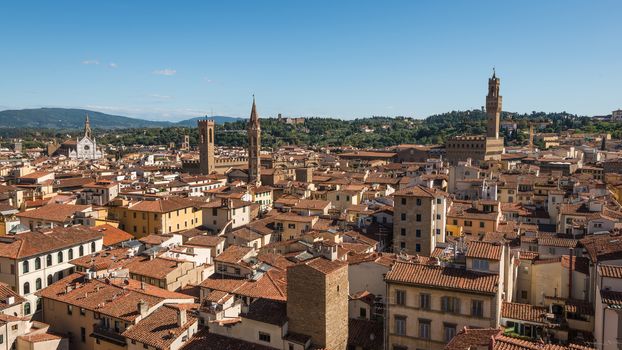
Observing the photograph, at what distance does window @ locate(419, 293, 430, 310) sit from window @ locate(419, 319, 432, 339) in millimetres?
583

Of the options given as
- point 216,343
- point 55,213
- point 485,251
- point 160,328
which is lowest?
point 216,343

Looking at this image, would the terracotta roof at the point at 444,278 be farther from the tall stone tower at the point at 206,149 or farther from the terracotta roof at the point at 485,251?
the tall stone tower at the point at 206,149

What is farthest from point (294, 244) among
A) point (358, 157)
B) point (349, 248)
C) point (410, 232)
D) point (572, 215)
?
point (358, 157)

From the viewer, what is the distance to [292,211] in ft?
171

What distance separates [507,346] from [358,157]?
4523 inches

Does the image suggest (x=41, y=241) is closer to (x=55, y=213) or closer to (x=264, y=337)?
(x=55, y=213)

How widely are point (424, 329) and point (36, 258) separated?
25525mm

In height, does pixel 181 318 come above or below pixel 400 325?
below

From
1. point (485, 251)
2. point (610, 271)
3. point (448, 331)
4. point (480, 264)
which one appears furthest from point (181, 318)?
point (610, 271)

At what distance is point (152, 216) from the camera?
49.4 meters

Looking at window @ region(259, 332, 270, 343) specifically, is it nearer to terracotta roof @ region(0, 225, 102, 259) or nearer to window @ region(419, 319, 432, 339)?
window @ region(419, 319, 432, 339)

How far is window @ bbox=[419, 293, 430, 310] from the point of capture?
22.2m

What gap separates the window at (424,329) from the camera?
72.7 feet

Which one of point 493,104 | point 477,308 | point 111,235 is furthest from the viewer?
A: point 493,104
